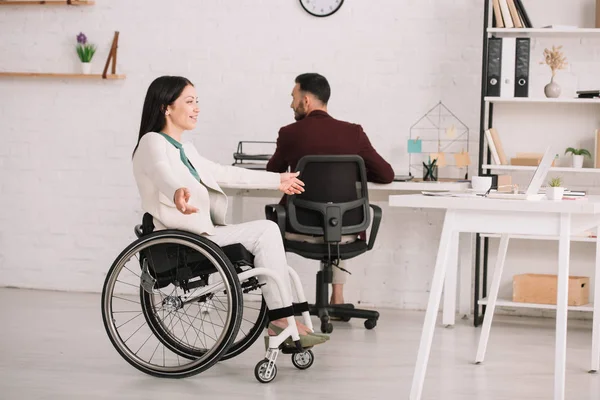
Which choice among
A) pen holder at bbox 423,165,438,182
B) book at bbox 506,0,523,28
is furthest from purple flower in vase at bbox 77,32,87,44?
book at bbox 506,0,523,28

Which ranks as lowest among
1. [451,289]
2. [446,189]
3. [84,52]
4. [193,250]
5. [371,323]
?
[371,323]

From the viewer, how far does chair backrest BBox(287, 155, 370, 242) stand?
405 cm

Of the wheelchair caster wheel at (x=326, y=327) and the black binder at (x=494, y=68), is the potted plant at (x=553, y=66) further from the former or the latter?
the wheelchair caster wheel at (x=326, y=327)

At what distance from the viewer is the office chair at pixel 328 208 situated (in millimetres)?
4051

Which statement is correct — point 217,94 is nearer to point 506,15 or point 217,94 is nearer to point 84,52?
point 84,52

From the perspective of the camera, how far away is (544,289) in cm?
469

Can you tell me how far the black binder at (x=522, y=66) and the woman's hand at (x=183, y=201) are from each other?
2.24 metres

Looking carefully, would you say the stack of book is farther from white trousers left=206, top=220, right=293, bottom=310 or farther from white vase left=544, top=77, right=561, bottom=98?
white trousers left=206, top=220, right=293, bottom=310

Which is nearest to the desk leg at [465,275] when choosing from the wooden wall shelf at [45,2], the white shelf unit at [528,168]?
the white shelf unit at [528,168]

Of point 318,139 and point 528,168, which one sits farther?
point 528,168

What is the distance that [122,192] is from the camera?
17.8 ft

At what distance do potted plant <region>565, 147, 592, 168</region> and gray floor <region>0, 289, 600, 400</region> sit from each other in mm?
805

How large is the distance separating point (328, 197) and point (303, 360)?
852 mm

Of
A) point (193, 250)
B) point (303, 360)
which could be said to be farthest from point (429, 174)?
point (193, 250)
